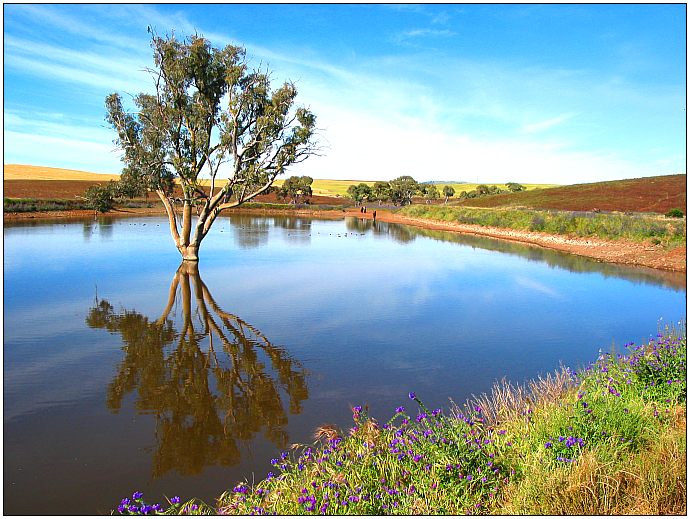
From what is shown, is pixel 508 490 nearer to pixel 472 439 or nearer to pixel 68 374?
pixel 472 439

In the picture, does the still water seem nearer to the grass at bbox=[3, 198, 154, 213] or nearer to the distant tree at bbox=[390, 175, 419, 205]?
the grass at bbox=[3, 198, 154, 213]

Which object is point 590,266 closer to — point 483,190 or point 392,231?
point 392,231

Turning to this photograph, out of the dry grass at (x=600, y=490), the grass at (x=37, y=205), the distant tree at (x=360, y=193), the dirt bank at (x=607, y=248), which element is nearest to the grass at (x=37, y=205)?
the grass at (x=37, y=205)

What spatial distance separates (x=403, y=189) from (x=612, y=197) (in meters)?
44.0

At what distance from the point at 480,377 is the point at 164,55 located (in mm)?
17930

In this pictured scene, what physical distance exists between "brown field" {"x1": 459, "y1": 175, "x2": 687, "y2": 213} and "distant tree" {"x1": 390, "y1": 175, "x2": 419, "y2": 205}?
22.0 metres

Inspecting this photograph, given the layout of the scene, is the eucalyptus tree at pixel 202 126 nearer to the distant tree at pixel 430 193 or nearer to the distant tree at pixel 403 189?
the distant tree at pixel 403 189

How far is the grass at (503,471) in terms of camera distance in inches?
151

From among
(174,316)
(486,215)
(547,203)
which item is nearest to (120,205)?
(486,215)

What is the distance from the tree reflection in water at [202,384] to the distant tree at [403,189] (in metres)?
92.7

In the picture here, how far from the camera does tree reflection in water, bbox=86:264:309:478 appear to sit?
5914 millimetres

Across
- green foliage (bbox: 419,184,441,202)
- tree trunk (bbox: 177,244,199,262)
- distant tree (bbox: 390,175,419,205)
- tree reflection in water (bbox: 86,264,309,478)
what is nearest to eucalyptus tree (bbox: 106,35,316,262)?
tree trunk (bbox: 177,244,199,262)

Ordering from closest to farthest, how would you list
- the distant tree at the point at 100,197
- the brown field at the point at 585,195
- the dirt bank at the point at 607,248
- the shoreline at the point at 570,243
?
the dirt bank at the point at 607,248 → the shoreline at the point at 570,243 → the distant tree at the point at 100,197 → the brown field at the point at 585,195

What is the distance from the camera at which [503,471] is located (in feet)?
14.1
